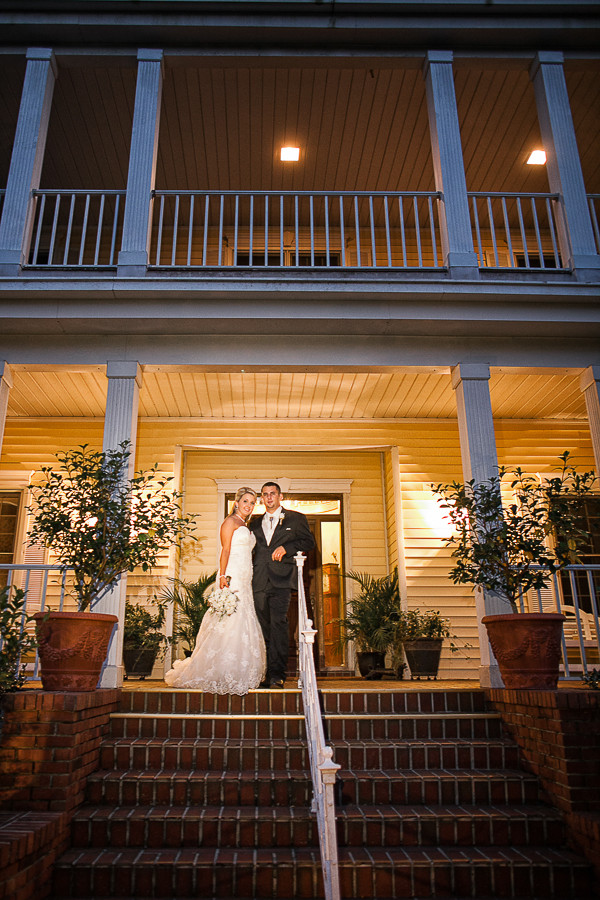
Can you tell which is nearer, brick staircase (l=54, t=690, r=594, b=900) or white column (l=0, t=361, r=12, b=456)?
brick staircase (l=54, t=690, r=594, b=900)

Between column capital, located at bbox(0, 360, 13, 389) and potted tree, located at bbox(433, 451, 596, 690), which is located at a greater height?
column capital, located at bbox(0, 360, 13, 389)

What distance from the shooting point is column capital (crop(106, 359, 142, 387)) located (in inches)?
231

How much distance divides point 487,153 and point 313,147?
87.1 inches

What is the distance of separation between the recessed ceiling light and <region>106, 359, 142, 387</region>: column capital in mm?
5839

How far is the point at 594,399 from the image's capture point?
19.7 feet

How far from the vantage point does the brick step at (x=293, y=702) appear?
4789 millimetres

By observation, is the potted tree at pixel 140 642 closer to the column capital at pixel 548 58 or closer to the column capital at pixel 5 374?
the column capital at pixel 5 374

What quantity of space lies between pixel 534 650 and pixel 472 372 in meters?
2.53

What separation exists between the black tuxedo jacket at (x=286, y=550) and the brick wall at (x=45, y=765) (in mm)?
1728

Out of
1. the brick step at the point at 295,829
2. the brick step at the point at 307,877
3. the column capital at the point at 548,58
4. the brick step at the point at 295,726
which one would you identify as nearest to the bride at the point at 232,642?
the brick step at the point at 295,726

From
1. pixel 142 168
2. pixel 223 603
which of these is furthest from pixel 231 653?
pixel 142 168

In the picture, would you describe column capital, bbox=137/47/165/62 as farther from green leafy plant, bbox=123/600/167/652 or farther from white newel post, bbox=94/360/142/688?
green leafy plant, bbox=123/600/167/652

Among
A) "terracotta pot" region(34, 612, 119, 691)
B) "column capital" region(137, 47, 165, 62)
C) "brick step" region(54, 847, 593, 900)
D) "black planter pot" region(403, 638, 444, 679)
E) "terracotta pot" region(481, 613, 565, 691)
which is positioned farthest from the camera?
"black planter pot" region(403, 638, 444, 679)

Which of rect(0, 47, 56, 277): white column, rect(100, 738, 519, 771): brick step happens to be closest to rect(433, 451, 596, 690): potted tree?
rect(100, 738, 519, 771): brick step
